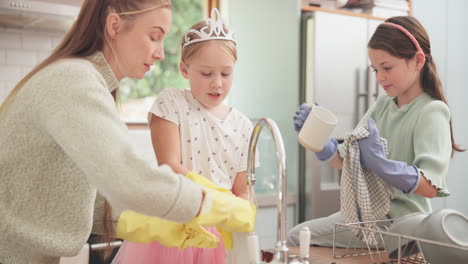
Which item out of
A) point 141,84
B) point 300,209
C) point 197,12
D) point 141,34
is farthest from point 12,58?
point 141,34

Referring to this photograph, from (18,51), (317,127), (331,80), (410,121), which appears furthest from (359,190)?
(18,51)

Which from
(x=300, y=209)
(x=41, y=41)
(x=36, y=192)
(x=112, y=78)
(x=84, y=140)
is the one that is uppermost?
(x=41, y=41)

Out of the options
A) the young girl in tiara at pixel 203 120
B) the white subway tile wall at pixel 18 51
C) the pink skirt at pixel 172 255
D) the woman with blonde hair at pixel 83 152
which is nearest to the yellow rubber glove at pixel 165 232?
the woman with blonde hair at pixel 83 152

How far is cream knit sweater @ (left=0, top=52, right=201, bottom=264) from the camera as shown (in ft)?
3.22

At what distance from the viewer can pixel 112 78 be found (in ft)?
4.21

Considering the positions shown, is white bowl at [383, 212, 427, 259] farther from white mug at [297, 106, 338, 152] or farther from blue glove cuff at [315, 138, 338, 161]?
blue glove cuff at [315, 138, 338, 161]

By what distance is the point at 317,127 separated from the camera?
145cm

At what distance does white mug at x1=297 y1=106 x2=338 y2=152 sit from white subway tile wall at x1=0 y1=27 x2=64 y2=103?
2.43 metres

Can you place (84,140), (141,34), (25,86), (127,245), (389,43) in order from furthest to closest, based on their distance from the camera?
(389,43) < (127,245) < (141,34) < (25,86) < (84,140)

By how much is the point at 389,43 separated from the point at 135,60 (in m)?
1.05

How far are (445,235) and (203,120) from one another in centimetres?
81

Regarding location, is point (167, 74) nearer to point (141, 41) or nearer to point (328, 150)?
point (328, 150)

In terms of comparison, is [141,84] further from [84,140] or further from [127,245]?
[84,140]

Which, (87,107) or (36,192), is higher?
(87,107)
